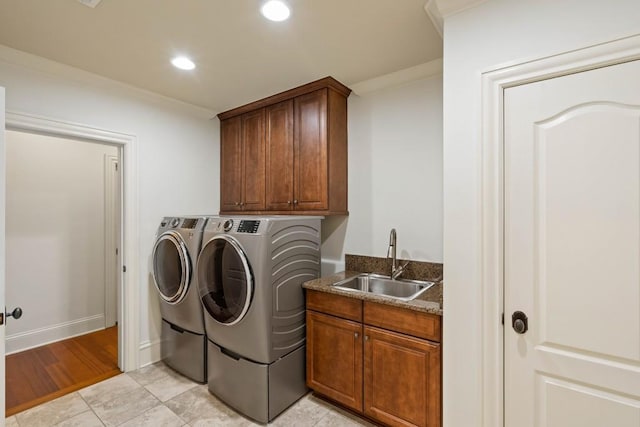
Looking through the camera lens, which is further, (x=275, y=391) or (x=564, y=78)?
(x=275, y=391)

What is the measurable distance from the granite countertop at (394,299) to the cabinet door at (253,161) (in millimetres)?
1040

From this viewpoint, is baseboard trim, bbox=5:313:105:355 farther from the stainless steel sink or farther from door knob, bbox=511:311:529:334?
door knob, bbox=511:311:529:334

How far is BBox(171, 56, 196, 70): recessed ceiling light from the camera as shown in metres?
2.13

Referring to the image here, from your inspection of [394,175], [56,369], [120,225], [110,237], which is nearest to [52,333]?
[56,369]

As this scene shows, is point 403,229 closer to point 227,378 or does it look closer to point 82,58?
point 227,378

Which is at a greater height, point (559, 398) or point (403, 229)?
point (403, 229)

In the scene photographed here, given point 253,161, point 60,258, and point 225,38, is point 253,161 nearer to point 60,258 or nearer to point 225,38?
point 225,38

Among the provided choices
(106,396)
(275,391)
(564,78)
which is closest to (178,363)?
(106,396)

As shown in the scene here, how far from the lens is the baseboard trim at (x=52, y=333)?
3004 mm

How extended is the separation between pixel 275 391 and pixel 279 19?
2.27 meters

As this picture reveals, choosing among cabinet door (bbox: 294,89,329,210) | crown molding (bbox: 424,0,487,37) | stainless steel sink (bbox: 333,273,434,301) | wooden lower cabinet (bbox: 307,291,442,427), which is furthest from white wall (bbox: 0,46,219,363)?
crown molding (bbox: 424,0,487,37)

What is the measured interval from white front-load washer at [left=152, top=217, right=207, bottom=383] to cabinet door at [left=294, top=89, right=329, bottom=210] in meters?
0.84

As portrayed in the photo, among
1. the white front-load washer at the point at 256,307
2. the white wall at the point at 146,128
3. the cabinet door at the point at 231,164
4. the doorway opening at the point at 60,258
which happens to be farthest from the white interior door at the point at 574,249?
the doorway opening at the point at 60,258

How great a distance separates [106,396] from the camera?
2.29 meters
